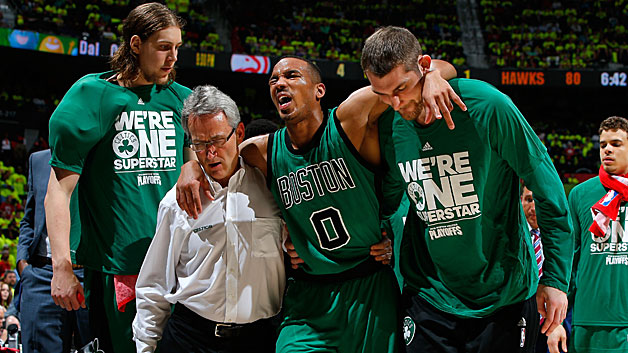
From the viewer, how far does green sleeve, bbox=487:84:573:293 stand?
8.68ft

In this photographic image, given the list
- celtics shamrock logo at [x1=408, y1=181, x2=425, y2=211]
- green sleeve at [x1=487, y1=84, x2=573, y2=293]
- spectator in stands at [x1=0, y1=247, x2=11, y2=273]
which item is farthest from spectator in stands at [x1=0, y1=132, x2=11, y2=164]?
green sleeve at [x1=487, y1=84, x2=573, y2=293]

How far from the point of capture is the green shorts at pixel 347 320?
3.07 m

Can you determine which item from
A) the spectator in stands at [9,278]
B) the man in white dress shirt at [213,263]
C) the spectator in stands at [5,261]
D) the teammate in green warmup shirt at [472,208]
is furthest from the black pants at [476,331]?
the spectator in stands at [5,261]

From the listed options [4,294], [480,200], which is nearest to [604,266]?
[480,200]

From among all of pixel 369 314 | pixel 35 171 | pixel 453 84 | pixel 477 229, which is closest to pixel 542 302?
pixel 477 229

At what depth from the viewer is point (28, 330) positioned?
167 inches

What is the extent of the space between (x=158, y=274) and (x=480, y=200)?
Result: 61.7 inches

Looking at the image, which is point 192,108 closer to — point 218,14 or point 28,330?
point 28,330

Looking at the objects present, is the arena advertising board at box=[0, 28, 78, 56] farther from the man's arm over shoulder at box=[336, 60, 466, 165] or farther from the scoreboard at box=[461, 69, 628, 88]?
the man's arm over shoulder at box=[336, 60, 466, 165]

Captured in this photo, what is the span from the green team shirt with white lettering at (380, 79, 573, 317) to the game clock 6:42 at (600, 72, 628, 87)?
21.7 metres

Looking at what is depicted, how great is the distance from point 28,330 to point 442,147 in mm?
3078

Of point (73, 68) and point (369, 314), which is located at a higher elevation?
point (73, 68)

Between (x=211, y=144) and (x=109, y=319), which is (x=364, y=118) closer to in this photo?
(x=211, y=144)

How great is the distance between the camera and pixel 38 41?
17.6 metres
